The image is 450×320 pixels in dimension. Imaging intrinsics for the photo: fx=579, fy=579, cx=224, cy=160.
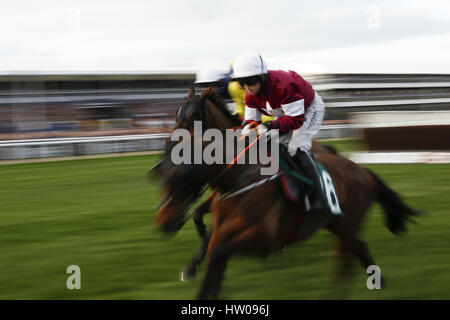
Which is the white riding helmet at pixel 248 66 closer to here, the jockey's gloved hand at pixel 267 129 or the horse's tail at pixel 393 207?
the jockey's gloved hand at pixel 267 129

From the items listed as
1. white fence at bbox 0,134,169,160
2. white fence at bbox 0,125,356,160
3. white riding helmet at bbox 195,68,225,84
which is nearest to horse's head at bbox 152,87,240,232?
white riding helmet at bbox 195,68,225,84

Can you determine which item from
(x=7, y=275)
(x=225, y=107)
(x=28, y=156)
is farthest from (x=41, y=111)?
(x=225, y=107)

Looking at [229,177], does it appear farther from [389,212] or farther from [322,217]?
[389,212]

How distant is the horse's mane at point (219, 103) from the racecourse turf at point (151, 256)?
1.86 ft

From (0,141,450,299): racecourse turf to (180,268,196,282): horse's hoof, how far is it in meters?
0.05

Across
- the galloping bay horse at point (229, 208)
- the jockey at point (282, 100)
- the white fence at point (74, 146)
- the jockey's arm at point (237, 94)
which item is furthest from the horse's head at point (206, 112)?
the white fence at point (74, 146)

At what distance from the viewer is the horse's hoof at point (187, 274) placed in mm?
3765

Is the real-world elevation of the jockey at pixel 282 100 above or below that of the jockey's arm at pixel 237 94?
below

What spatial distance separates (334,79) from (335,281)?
23.1 meters

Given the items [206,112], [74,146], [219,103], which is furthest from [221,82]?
[74,146]

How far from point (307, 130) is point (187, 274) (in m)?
1.22

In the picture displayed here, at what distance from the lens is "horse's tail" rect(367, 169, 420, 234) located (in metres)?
3.97

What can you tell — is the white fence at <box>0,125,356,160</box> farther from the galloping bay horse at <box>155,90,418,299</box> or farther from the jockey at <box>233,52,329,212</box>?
the galloping bay horse at <box>155,90,418,299</box>

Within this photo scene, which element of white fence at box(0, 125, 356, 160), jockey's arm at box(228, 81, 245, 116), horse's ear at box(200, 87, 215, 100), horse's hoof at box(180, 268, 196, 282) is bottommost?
horse's hoof at box(180, 268, 196, 282)
